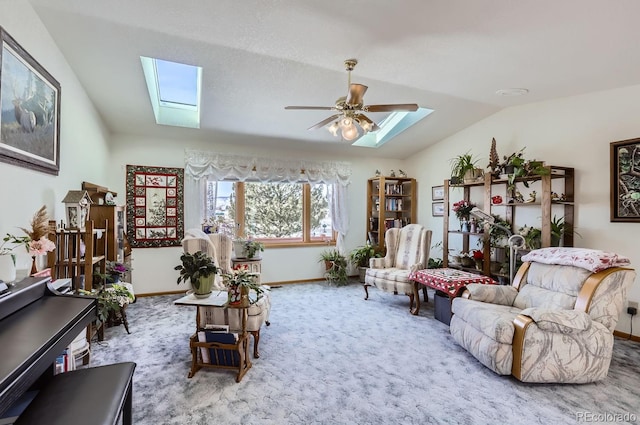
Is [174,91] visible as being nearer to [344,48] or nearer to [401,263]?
[344,48]

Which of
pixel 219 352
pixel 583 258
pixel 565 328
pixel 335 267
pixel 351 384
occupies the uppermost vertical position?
pixel 583 258

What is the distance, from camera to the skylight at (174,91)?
3342 mm

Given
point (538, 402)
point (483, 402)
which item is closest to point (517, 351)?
point (538, 402)

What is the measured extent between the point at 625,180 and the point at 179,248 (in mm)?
5433

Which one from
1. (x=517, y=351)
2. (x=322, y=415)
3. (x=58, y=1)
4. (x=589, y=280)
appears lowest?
(x=322, y=415)

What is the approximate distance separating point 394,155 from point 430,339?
11.8 ft

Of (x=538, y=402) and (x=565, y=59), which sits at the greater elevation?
(x=565, y=59)

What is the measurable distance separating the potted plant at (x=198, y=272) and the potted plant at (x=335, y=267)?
3.01 meters

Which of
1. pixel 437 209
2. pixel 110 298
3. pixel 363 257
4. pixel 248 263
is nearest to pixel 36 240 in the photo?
pixel 110 298

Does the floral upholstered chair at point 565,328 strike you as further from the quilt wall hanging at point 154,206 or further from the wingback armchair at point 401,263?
the quilt wall hanging at point 154,206

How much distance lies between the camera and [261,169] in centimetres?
495

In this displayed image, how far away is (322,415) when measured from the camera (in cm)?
189

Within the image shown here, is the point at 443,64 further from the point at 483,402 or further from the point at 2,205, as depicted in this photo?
the point at 2,205

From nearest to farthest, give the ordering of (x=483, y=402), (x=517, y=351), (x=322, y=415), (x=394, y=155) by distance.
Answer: (x=322, y=415)
(x=483, y=402)
(x=517, y=351)
(x=394, y=155)
